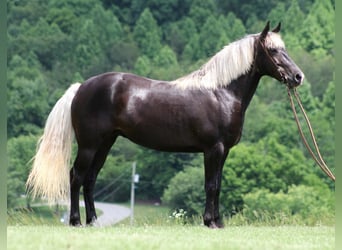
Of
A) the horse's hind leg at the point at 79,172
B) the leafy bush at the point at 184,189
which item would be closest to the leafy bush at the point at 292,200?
the leafy bush at the point at 184,189

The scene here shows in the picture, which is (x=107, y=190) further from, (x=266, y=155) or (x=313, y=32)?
(x=313, y=32)

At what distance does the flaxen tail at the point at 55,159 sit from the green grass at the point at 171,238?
2.42 ft

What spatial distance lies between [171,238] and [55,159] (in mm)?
2383

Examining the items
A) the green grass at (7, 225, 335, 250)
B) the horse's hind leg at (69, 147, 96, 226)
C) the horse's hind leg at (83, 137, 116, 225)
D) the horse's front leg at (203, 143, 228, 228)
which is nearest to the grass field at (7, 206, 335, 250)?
the green grass at (7, 225, 335, 250)

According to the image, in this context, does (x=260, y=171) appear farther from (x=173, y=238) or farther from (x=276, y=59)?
(x=173, y=238)

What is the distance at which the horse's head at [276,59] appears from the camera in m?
9.23

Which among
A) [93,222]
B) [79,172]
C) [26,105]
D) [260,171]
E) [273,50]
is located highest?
[273,50]

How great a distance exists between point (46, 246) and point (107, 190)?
257 feet

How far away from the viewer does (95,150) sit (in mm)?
9445

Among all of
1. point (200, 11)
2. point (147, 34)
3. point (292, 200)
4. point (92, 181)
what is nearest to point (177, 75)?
point (147, 34)

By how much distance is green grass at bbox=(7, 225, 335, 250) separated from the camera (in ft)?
22.3

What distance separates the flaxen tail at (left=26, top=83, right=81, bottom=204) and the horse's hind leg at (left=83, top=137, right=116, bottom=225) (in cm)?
22

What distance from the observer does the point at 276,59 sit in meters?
9.26

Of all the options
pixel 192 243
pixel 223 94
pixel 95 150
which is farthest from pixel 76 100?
pixel 192 243
